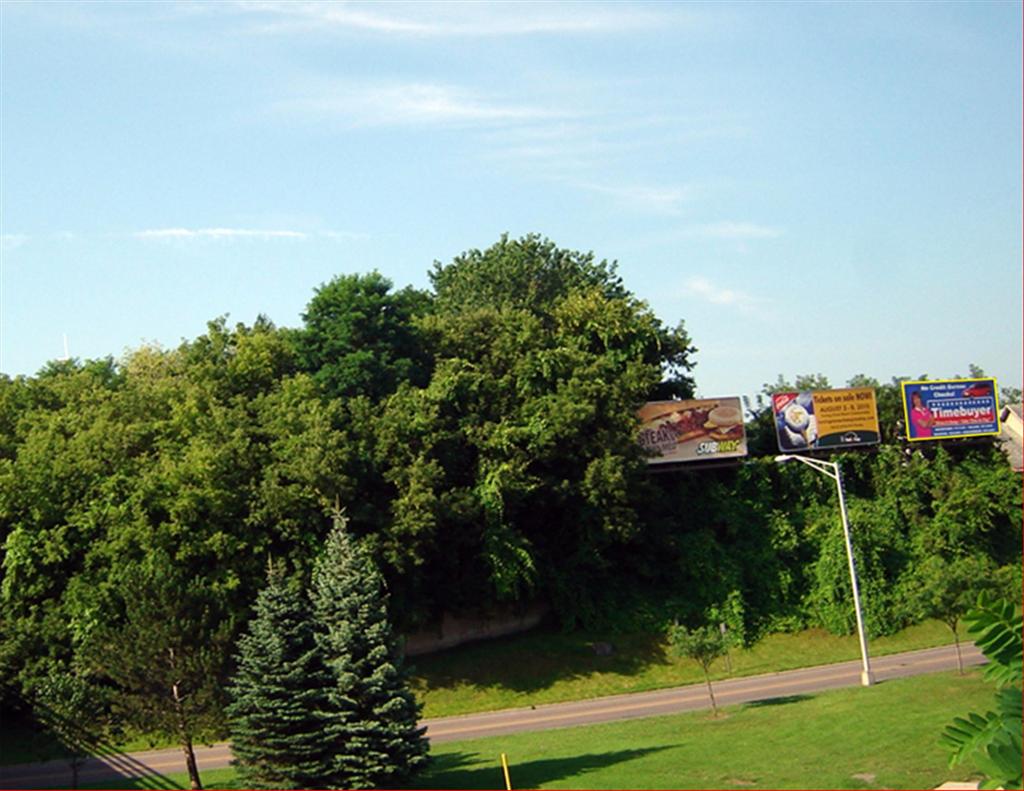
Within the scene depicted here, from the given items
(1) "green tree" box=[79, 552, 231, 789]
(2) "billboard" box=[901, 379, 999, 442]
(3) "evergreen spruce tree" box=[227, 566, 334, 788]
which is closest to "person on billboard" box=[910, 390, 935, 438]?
(2) "billboard" box=[901, 379, 999, 442]

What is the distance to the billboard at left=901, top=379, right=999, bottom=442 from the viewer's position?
2211 inches

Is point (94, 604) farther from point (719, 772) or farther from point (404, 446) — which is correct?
point (719, 772)

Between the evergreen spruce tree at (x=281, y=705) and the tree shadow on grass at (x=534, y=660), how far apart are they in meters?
17.8

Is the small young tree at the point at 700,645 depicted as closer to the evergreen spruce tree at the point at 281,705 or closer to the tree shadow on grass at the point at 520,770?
the tree shadow on grass at the point at 520,770

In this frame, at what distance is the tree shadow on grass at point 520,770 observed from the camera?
26.0 m

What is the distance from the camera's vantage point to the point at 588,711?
38.5m

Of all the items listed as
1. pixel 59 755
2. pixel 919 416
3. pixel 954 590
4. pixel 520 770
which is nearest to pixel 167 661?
pixel 59 755

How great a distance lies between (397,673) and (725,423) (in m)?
30.8

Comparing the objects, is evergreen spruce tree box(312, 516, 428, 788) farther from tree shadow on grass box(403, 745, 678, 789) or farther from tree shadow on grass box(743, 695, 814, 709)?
tree shadow on grass box(743, 695, 814, 709)

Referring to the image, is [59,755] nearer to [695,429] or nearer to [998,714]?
[998,714]

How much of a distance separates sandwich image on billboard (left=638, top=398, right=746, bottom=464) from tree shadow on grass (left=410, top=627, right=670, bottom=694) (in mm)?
9123

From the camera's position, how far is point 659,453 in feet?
174

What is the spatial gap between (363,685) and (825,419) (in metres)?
35.4

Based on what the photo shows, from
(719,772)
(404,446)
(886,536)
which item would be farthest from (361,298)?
(719,772)
